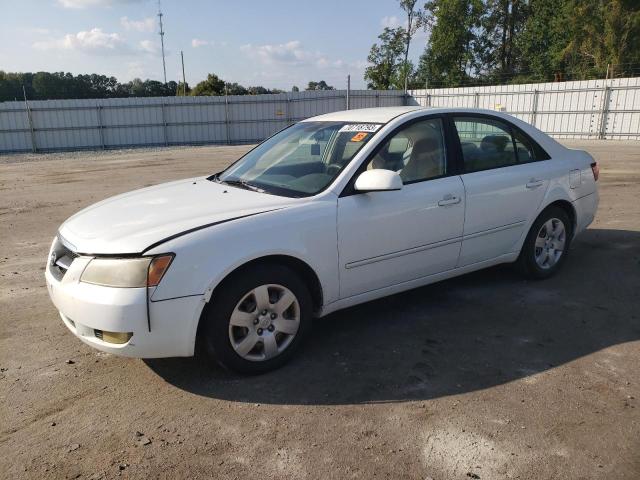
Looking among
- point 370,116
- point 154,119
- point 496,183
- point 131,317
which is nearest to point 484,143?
point 496,183

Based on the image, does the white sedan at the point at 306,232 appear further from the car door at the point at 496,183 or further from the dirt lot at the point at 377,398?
the dirt lot at the point at 377,398

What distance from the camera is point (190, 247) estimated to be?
2.99 m

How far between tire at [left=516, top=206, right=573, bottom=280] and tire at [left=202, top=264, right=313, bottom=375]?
239cm

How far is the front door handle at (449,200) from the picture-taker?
3.99 m

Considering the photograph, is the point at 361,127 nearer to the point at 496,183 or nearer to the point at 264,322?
the point at 496,183

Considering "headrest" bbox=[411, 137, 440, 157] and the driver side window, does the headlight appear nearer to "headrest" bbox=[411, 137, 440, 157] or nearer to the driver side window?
the driver side window

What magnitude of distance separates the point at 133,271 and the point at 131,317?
252 mm

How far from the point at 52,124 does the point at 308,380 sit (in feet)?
93.9

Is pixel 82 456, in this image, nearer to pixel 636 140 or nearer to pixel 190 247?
pixel 190 247

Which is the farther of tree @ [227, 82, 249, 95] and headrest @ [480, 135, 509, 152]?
tree @ [227, 82, 249, 95]

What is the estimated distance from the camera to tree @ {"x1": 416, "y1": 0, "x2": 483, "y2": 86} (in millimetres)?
46875

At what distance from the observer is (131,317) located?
2.92 meters

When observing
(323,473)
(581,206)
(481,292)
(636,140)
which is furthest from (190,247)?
(636,140)

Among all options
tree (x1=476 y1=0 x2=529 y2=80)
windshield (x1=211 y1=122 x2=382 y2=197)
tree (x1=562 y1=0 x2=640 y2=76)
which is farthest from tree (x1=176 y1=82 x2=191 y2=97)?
windshield (x1=211 y1=122 x2=382 y2=197)
